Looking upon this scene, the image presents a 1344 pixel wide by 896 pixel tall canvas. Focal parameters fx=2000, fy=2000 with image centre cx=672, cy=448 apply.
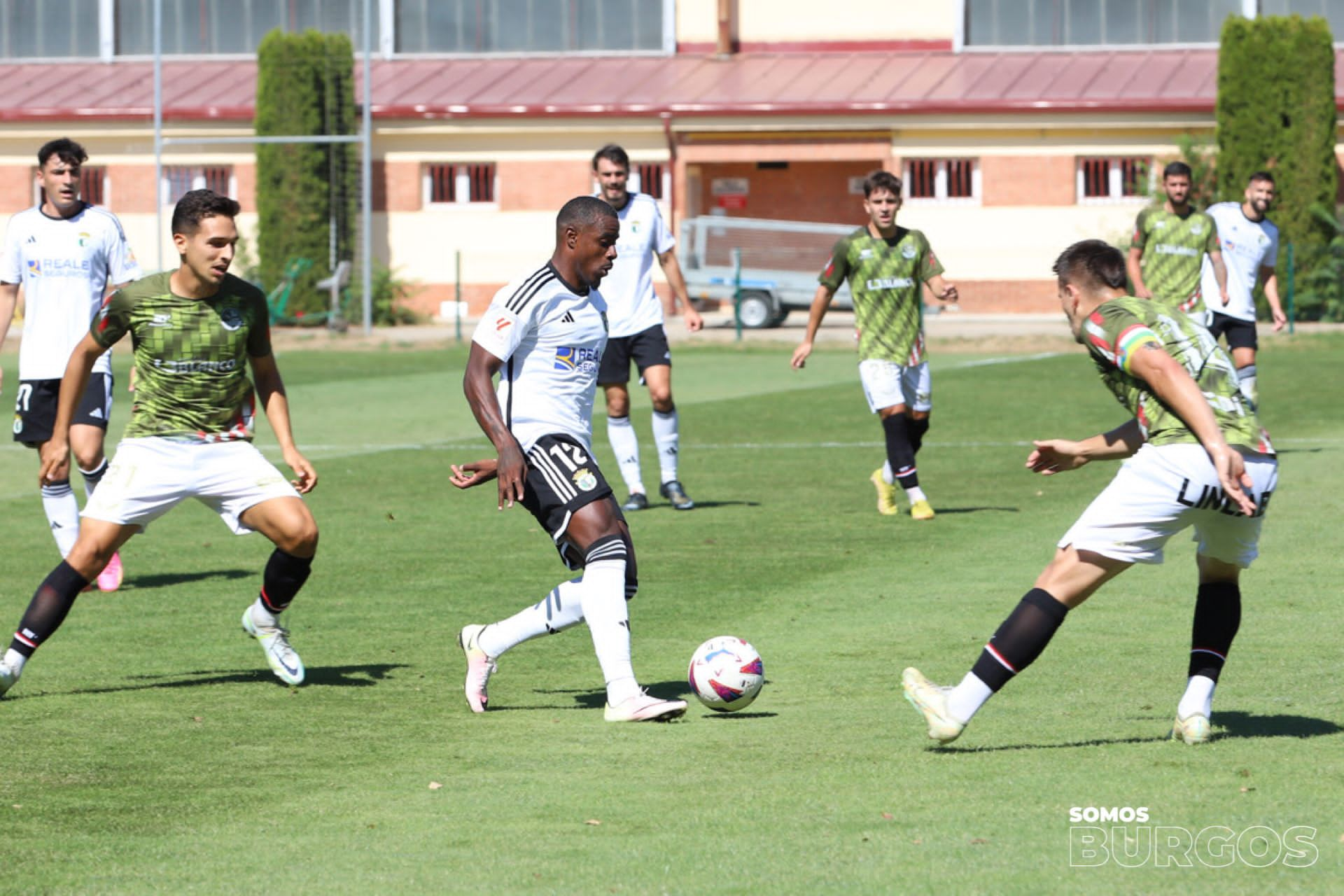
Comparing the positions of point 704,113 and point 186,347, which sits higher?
point 704,113

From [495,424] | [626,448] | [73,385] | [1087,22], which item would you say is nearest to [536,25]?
[1087,22]

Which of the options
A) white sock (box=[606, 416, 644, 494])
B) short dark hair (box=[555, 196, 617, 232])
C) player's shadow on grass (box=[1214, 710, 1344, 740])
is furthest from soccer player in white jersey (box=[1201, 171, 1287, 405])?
short dark hair (box=[555, 196, 617, 232])

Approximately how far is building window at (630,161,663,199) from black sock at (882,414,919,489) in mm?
30766

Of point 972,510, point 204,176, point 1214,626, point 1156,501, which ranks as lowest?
point 972,510

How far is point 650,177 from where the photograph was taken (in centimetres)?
4406

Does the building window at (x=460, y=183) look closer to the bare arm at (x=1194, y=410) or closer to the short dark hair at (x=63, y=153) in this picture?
the short dark hair at (x=63, y=153)

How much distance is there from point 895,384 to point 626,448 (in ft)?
6.33

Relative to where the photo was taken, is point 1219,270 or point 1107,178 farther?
point 1107,178

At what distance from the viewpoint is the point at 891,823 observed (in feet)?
18.7

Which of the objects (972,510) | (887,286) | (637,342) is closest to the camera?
(887,286)

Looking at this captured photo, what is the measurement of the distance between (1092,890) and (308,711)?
3.57 meters

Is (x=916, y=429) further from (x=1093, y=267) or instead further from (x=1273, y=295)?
(x=1093, y=267)

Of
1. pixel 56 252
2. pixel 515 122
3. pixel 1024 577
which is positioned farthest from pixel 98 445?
pixel 515 122

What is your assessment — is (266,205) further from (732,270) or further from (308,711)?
(308,711)
